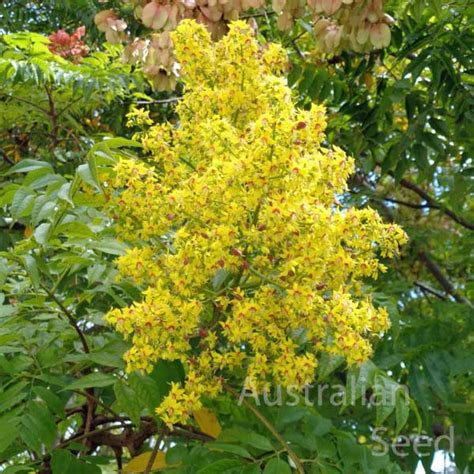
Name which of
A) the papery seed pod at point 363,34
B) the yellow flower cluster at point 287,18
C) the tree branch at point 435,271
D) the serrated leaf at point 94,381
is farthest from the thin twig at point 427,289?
the serrated leaf at point 94,381

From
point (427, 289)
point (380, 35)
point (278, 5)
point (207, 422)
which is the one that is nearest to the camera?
point (207, 422)

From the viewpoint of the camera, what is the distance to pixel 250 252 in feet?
4.26

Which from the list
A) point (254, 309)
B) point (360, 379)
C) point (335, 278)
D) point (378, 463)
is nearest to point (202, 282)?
point (254, 309)

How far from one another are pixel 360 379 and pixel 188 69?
534 millimetres

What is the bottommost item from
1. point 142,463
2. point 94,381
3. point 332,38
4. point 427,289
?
point 427,289

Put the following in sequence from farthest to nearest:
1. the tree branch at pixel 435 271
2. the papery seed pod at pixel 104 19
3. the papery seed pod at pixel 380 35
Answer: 1. the tree branch at pixel 435 271
2. the papery seed pod at pixel 104 19
3. the papery seed pod at pixel 380 35

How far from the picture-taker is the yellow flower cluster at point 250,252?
1.24 meters

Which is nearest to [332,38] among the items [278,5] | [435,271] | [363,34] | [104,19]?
[363,34]

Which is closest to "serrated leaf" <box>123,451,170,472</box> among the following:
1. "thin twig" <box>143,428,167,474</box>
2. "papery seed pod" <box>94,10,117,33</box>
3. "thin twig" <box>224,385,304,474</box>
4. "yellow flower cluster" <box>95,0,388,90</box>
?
"thin twig" <box>143,428,167,474</box>

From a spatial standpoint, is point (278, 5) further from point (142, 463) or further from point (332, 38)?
point (142, 463)

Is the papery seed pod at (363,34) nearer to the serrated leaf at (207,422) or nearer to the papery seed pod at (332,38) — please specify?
the papery seed pod at (332,38)

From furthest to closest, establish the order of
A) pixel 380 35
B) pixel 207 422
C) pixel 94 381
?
pixel 380 35 < pixel 207 422 < pixel 94 381

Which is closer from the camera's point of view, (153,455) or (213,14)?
(153,455)

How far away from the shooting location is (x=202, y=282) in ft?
4.18
